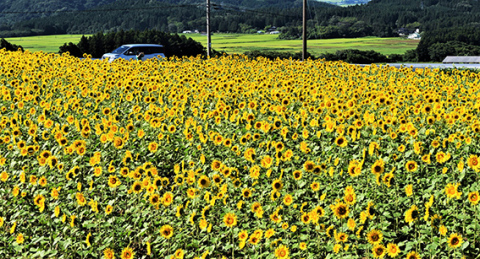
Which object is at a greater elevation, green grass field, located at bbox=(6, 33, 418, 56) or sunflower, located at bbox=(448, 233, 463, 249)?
green grass field, located at bbox=(6, 33, 418, 56)

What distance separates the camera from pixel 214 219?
4.40m

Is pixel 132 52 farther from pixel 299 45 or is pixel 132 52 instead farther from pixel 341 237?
pixel 299 45

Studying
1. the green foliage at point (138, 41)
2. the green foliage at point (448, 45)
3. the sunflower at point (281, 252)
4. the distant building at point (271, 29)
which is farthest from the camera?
the distant building at point (271, 29)

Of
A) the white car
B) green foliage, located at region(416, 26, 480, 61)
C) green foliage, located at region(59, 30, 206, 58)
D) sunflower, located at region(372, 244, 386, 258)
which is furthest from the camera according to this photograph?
green foliage, located at region(416, 26, 480, 61)

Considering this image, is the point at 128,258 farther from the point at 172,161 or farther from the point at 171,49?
the point at 171,49

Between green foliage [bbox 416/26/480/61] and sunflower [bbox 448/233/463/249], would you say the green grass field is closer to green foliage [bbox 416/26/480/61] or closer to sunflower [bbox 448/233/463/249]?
green foliage [bbox 416/26/480/61]

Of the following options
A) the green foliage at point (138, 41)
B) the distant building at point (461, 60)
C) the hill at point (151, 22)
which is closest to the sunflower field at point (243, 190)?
the green foliage at point (138, 41)

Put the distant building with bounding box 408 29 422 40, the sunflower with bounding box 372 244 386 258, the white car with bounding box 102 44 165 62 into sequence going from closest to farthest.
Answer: the sunflower with bounding box 372 244 386 258 → the white car with bounding box 102 44 165 62 → the distant building with bounding box 408 29 422 40

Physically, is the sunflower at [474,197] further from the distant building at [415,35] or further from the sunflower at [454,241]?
the distant building at [415,35]

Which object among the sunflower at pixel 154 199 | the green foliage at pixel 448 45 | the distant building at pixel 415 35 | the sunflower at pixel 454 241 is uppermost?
the distant building at pixel 415 35

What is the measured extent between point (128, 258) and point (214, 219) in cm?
112

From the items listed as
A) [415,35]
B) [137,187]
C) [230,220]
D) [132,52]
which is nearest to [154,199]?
[137,187]

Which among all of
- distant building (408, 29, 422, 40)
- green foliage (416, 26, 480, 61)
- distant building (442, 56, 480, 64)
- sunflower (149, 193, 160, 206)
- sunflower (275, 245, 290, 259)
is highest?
distant building (408, 29, 422, 40)

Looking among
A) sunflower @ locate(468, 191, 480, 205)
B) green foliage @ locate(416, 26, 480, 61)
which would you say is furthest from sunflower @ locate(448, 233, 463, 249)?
green foliage @ locate(416, 26, 480, 61)
